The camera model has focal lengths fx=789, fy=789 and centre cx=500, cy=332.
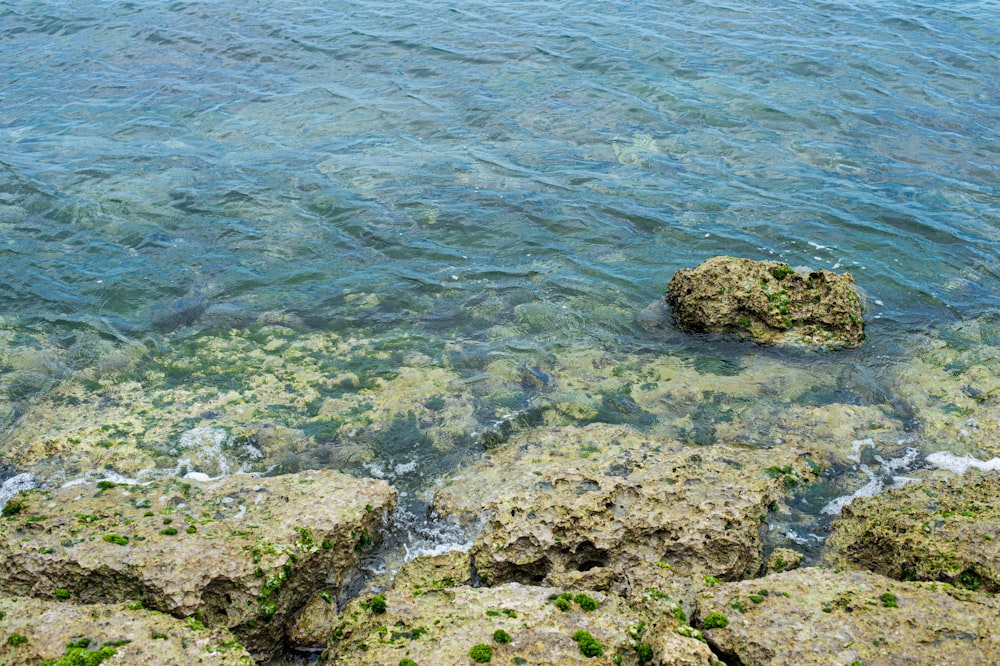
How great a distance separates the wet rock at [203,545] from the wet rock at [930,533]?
17.7 ft

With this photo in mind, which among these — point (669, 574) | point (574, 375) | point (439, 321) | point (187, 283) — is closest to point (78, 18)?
point (187, 283)

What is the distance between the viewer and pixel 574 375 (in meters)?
12.2

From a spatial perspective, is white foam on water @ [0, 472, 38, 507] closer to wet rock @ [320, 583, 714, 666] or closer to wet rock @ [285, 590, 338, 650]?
wet rock @ [285, 590, 338, 650]

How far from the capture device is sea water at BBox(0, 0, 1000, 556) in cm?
1117

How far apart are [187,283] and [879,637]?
1246 centimetres

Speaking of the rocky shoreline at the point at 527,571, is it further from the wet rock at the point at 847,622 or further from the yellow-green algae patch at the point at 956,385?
the yellow-green algae patch at the point at 956,385

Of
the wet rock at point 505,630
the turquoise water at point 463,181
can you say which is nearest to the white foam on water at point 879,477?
the turquoise water at point 463,181

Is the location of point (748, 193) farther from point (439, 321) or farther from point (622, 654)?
point (622, 654)

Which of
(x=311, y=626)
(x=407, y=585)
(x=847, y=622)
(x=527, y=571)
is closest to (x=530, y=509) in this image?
(x=527, y=571)

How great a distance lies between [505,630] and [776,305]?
7986 millimetres

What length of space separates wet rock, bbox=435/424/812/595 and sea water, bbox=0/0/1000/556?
0.82 metres

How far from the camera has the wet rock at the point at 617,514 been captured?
8.36 meters

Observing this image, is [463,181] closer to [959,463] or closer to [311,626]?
[959,463]

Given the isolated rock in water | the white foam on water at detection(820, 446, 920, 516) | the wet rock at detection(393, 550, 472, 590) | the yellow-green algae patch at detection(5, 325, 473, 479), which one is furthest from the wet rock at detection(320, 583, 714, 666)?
the isolated rock in water
